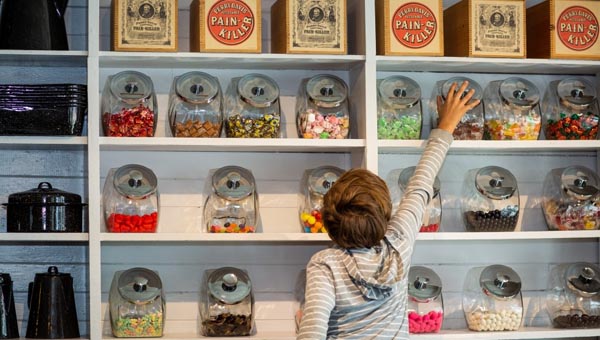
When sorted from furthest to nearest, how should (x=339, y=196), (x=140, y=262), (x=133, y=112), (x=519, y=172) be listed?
1. (x=519, y=172)
2. (x=140, y=262)
3. (x=133, y=112)
4. (x=339, y=196)

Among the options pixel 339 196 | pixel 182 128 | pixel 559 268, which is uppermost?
pixel 182 128

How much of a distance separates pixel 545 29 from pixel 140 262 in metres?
1.68

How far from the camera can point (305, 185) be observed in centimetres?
337

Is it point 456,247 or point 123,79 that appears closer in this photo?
point 123,79

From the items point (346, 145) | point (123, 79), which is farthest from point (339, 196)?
point (123, 79)

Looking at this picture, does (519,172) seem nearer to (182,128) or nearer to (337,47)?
(337,47)

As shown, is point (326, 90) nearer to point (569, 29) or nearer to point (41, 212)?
point (569, 29)

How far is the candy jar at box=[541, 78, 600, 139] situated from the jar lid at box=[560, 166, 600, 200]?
129 mm

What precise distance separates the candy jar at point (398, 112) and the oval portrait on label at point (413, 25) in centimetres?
17

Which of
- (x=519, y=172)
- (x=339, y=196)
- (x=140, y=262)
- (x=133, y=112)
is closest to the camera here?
(x=339, y=196)

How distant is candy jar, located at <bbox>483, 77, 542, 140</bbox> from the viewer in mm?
3398

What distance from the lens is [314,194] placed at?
332 centimetres

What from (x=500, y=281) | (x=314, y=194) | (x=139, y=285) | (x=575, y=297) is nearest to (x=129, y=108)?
(x=139, y=285)

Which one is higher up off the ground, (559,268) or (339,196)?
(339,196)
